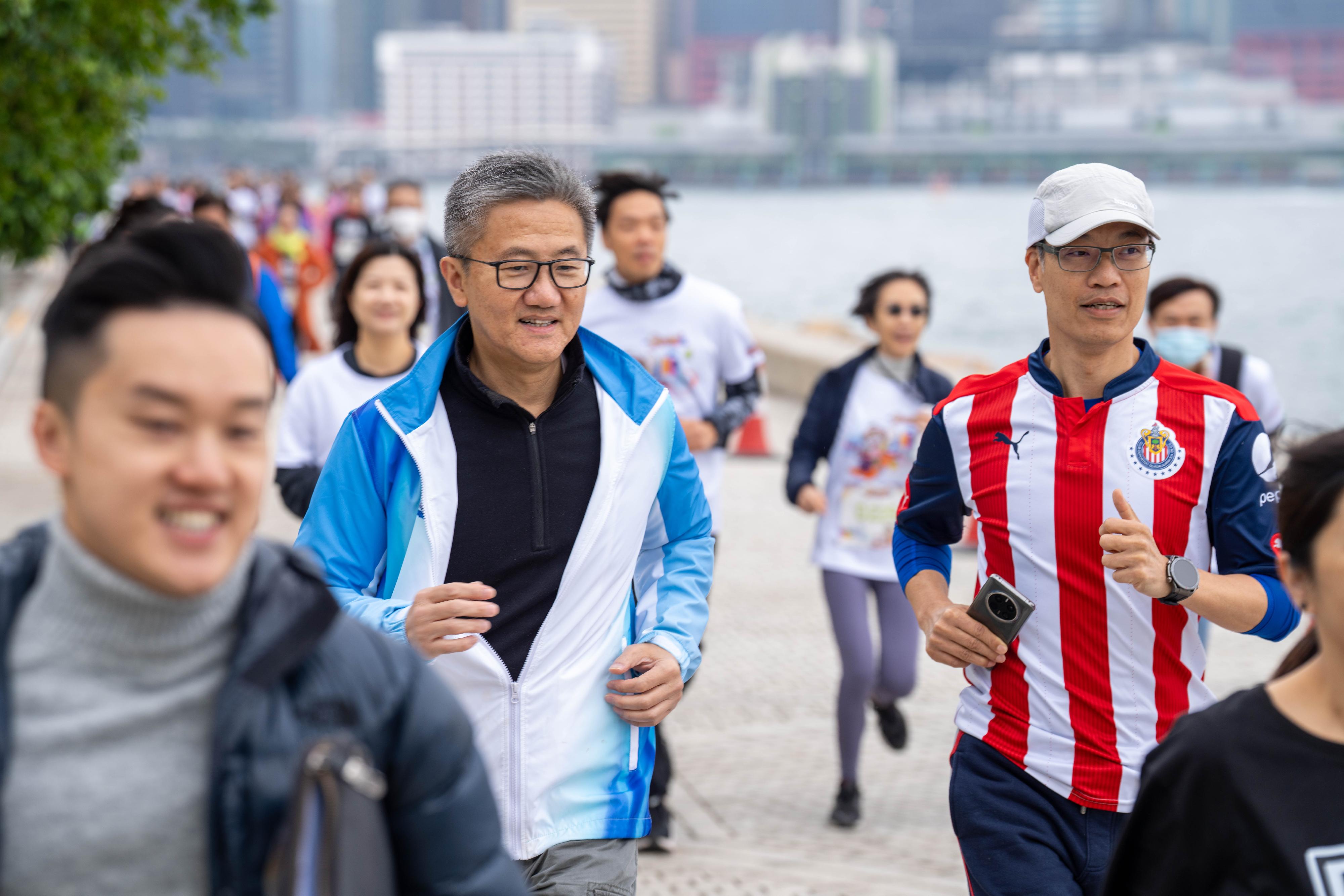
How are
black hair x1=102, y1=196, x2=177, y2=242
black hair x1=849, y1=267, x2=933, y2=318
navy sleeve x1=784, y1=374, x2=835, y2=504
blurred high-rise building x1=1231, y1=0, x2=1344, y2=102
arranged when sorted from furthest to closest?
blurred high-rise building x1=1231, y1=0, x2=1344, y2=102
black hair x1=849, y1=267, x2=933, y2=318
navy sleeve x1=784, y1=374, x2=835, y2=504
black hair x1=102, y1=196, x2=177, y2=242

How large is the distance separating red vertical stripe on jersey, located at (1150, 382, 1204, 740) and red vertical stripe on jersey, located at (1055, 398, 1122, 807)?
10cm

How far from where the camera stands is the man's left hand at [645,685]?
2.98 metres

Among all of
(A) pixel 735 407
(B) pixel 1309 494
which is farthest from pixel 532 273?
(A) pixel 735 407

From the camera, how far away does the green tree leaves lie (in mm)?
10117

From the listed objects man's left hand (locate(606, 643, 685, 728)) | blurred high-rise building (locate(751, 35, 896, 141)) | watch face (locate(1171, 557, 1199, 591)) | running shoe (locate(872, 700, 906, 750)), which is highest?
blurred high-rise building (locate(751, 35, 896, 141))

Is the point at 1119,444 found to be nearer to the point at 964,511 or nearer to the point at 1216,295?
the point at 964,511

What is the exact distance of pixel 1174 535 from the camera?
309 centimetres

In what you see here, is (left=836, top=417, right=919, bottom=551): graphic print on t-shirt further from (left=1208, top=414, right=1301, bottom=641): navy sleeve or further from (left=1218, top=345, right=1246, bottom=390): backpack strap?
(left=1208, top=414, right=1301, bottom=641): navy sleeve

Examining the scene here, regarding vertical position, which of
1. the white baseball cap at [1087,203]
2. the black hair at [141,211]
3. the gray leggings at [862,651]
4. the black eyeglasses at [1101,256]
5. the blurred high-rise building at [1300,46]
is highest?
the blurred high-rise building at [1300,46]

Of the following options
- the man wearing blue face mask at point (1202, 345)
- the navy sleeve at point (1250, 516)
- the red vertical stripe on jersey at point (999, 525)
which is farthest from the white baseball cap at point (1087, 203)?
the man wearing blue face mask at point (1202, 345)

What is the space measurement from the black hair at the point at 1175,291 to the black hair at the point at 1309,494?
13.5ft

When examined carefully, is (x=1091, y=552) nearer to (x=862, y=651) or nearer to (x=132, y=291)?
(x=132, y=291)

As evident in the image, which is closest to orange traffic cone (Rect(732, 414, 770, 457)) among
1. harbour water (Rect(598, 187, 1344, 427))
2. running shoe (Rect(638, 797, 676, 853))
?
harbour water (Rect(598, 187, 1344, 427))

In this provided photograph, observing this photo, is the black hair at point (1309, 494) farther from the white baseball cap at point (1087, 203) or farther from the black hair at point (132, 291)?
the black hair at point (132, 291)
